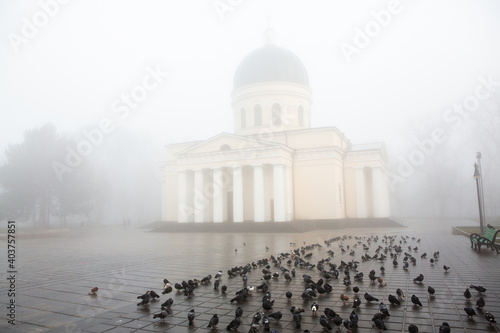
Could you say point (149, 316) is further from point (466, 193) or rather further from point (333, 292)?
point (466, 193)

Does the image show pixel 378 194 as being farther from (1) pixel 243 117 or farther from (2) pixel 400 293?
(2) pixel 400 293

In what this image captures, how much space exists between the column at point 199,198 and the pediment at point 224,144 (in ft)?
7.23

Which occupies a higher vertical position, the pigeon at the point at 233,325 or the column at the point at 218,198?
the column at the point at 218,198

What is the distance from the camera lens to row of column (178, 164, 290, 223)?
3125 centimetres

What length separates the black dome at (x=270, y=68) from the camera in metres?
38.9

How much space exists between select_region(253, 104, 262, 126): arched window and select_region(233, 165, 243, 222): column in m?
8.10

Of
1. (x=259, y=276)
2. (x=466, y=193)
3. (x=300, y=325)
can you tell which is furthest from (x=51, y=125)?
(x=466, y=193)

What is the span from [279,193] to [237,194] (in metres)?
3.99

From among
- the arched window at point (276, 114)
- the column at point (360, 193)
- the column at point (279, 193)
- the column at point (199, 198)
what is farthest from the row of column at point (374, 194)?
the column at point (199, 198)

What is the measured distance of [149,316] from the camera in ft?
17.3

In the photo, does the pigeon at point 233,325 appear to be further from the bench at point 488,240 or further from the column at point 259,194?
the column at point 259,194

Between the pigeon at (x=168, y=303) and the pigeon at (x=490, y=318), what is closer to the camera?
the pigeon at (x=490, y=318)

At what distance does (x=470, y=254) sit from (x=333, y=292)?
781 cm

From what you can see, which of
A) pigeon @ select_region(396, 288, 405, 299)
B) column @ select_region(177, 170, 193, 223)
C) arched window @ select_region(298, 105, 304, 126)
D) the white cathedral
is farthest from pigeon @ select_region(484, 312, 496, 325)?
arched window @ select_region(298, 105, 304, 126)
